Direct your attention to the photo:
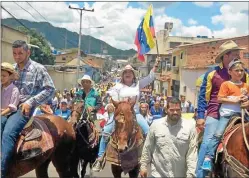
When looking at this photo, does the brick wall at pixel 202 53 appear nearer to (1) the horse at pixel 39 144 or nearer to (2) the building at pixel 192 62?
(2) the building at pixel 192 62

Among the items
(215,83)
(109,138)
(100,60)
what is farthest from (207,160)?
(100,60)

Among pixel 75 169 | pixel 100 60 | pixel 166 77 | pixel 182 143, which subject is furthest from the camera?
pixel 100 60

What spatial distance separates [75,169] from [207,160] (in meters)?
3.23

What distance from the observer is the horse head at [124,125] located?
17.1 feet

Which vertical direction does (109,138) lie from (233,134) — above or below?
below

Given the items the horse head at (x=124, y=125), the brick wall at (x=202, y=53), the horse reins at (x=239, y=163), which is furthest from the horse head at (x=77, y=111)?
the brick wall at (x=202, y=53)

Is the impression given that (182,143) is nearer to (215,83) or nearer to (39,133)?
(215,83)

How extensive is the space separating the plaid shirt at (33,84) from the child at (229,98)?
2516 mm

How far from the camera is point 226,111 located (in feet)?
16.2

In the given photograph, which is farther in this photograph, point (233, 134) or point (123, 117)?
point (123, 117)

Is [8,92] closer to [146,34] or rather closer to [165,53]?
[146,34]

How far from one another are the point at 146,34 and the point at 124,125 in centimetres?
448

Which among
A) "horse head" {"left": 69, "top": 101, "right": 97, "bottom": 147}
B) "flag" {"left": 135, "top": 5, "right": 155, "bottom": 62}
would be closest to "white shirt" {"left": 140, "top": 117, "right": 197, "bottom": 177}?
"horse head" {"left": 69, "top": 101, "right": 97, "bottom": 147}

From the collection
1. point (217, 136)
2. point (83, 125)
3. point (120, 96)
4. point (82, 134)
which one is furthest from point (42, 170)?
point (217, 136)
